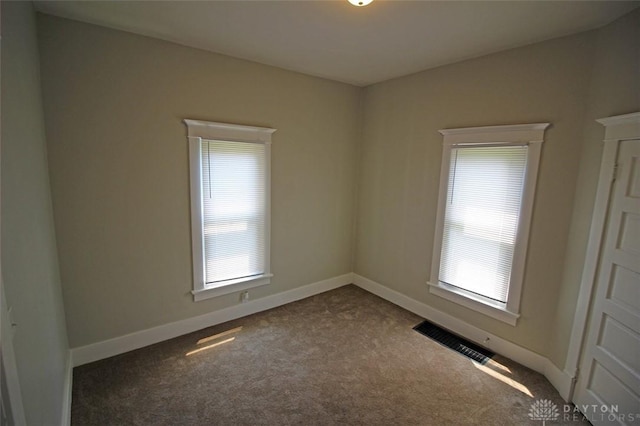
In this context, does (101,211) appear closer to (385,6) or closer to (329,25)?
(329,25)

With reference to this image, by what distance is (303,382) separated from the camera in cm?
236

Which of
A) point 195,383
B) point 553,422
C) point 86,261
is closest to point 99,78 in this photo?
point 86,261

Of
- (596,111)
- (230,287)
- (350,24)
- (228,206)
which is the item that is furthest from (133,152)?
(596,111)

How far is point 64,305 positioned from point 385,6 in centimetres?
323

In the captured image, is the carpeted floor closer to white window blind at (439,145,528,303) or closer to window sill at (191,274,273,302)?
window sill at (191,274,273,302)

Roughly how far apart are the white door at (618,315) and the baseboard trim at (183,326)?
8.81 ft

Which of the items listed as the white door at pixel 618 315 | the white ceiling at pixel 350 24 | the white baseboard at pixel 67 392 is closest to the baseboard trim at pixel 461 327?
the white door at pixel 618 315

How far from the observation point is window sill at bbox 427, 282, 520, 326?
2.72 m

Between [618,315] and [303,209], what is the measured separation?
282 centimetres

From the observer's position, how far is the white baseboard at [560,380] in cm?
222

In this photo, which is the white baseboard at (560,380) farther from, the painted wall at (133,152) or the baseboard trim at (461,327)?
the painted wall at (133,152)

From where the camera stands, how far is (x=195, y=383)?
2314 millimetres

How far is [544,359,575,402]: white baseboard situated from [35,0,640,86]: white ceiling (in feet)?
8.33

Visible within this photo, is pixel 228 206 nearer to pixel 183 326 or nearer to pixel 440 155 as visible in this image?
pixel 183 326
